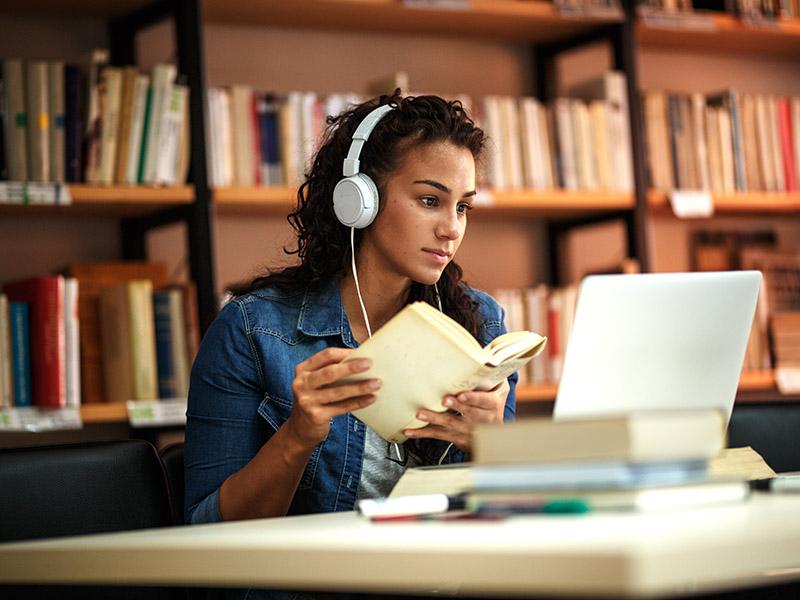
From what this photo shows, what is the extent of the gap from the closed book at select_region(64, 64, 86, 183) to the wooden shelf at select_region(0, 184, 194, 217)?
1.7 inches

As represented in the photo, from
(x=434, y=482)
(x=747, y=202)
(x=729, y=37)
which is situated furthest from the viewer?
(x=729, y=37)

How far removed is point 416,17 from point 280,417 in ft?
5.61

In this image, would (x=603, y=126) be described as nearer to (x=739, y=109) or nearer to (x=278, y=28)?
(x=739, y=109)

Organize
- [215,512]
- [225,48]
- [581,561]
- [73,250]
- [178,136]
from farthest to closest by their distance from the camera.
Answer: [225,48]
[73,250]
[178,136]
[215,512]
[581,561]

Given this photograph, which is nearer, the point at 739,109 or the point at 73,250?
the point at 73,250

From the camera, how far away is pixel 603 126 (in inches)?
122

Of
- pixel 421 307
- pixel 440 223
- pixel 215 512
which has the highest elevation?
pixel 440 223

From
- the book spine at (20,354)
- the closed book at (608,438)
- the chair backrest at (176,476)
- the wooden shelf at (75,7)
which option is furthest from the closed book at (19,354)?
the closed book at (608,438)

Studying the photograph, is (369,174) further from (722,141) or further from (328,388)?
(722,141)

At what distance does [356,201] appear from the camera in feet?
5.60

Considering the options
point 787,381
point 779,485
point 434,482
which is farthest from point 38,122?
point 787,381

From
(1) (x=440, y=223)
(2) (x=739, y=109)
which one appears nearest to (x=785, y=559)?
(1) (x=440, y=223)

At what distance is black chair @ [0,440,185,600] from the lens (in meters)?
1.38

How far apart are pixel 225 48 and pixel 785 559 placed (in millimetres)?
2422
